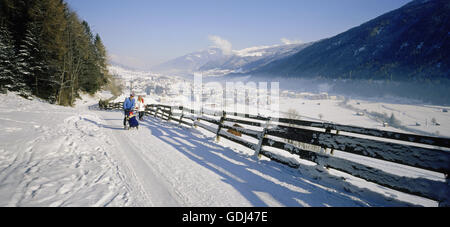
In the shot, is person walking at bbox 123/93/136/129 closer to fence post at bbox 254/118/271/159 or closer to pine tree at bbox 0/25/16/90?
fence post at bbox 254/118/271/159

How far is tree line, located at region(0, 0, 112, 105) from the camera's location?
18.9 m

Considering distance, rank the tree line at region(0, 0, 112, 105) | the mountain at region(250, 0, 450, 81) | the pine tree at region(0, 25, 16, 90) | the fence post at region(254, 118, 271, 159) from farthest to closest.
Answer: the mountain at region(250, 0, 450, 81) → the tree line at region(0, 0, 112, 105) → the pine tree at region(0, 25, 16, 90) → the fence post at region(254, 118, 271, 159)

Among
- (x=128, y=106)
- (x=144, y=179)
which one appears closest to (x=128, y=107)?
(x=128, y=106)

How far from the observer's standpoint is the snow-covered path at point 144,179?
9.72ft

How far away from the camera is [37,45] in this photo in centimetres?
2075

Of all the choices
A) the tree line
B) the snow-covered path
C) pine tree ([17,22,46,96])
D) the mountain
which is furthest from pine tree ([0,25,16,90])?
the mountain

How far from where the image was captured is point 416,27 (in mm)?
174000

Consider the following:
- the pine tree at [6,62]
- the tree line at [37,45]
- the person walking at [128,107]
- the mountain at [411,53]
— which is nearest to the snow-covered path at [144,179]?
the person walking at [128,107]

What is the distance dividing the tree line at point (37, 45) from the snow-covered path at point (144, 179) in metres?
20.8

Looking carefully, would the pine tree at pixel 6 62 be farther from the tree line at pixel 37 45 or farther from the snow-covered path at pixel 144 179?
the snow-covered path at pixel 144 179

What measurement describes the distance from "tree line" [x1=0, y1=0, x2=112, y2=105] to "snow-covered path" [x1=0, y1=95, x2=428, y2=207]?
2080cm

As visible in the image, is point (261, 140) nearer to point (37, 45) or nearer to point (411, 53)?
point (37, 45)

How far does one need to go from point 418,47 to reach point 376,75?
38.8 m
